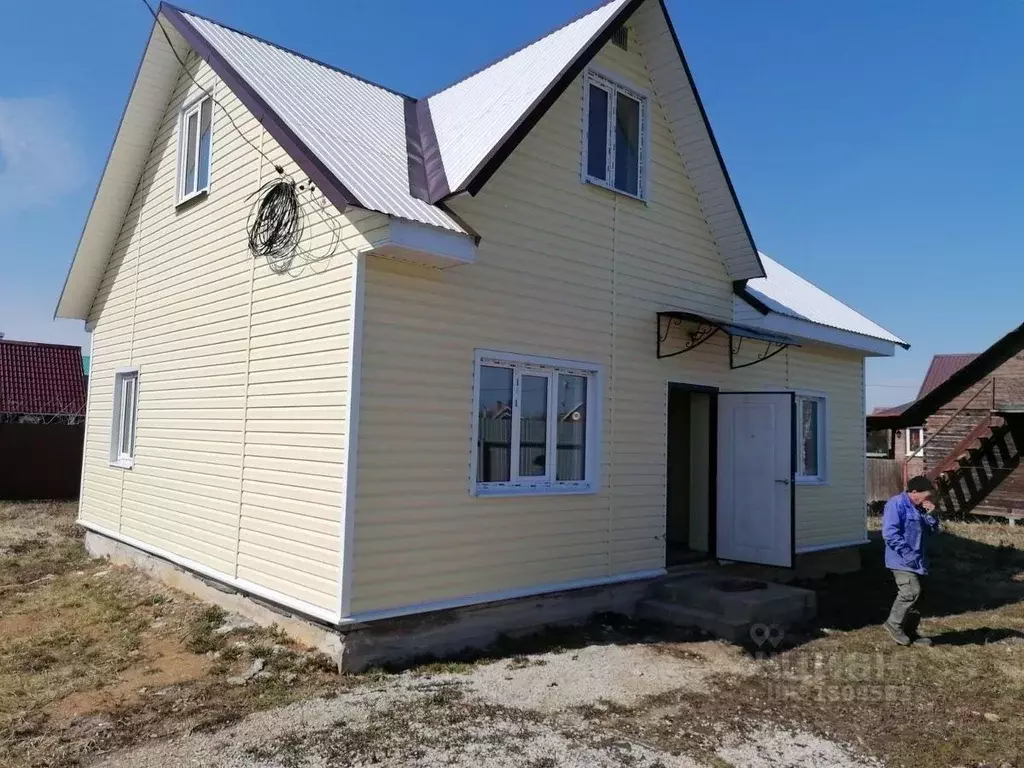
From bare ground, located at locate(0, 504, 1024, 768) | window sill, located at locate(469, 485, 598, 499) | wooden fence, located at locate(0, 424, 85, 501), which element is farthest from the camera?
wooden fence, located at locate(0, 424, 85, 501)

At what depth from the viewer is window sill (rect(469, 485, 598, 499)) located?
760 cm

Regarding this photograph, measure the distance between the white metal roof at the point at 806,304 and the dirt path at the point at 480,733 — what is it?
654cm

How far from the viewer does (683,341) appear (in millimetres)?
9914

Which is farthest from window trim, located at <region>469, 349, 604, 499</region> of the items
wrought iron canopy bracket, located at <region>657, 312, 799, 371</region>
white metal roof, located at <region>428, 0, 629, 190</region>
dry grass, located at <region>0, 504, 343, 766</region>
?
dry grass, located at <region>0, 504, 343, 766</region>

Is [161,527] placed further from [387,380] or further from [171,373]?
[387,380]

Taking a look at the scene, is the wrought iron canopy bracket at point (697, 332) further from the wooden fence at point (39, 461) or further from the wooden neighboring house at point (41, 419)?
the wooden neighboring house at point (41, 419)

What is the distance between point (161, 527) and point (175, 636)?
2.68m

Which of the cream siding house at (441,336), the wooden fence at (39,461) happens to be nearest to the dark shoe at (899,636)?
the cream siding house at (441,336)

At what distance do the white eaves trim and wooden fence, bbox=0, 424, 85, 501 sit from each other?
16.5 meters

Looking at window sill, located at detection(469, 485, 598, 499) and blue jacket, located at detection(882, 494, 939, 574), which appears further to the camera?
blue jacket, located at detection(882, 494, 939, 574)

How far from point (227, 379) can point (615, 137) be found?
210 inches

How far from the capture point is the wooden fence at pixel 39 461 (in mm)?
20219

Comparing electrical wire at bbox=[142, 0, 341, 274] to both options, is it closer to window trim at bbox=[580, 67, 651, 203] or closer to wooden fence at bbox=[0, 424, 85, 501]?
window trim at bbox=[580, 67, 651, 203]

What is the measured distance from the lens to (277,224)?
26.2 ft
